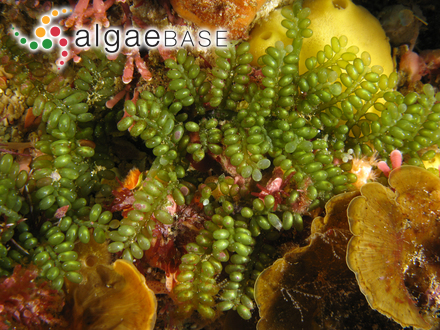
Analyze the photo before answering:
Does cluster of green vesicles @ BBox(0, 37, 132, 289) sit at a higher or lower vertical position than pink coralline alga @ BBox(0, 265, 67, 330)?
higher

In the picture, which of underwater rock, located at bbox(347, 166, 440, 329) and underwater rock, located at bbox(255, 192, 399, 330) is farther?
underwater rock, located at bbox(255, 192, 399, 330)

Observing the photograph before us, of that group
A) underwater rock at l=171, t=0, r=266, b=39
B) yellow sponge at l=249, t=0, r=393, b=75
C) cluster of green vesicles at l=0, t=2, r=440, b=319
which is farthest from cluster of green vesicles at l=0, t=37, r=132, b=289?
yellow sponge at l=249, t=0, r=393, b=75

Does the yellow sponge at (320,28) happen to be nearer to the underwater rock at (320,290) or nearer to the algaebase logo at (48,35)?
the underwater rock at (320,290)

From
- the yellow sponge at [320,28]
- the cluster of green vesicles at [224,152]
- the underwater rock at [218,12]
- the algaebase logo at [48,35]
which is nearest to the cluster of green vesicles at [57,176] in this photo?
the cluster of green vesicles at [224,152]

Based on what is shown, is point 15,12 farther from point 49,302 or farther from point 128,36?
point 49,302

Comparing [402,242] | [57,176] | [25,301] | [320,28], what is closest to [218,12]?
[320,28]

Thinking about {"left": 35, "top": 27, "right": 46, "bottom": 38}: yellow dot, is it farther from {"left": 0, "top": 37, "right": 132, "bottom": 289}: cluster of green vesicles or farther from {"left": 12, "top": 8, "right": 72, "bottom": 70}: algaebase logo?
{"left": 0, "top": 37, "right": 132, "bottom": 289}: cluster of green vesicles
